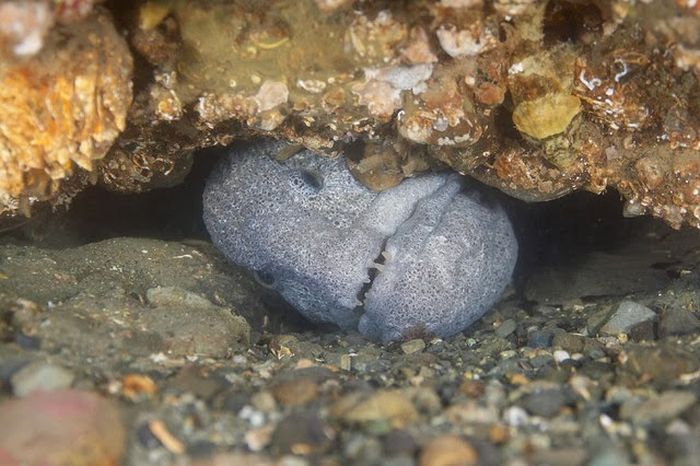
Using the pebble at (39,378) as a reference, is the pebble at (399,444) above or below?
below

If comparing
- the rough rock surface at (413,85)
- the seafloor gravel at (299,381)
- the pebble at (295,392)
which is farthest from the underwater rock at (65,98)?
the pebble at (295,392)

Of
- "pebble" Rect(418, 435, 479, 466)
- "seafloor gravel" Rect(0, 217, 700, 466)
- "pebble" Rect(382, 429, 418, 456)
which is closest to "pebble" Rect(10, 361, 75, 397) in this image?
"seafloor gravel" Rect(0, 217, 700, 466)

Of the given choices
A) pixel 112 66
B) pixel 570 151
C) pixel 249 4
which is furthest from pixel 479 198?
pixel 112 66

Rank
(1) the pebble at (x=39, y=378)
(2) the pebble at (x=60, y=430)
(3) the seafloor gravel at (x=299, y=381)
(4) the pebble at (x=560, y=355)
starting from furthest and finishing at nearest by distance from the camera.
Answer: (4) the pebble at (x=560, y=355) < (1) the pebble at (x=39, y=378) < (3) the seafloor gravel at (x=299, y=381) < (2) the pebble at (x=60, y=430)

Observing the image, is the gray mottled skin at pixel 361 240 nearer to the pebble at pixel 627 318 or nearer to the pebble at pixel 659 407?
the pebble at pixel 627 318

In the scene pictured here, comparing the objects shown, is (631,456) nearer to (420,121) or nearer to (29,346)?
(420,121)

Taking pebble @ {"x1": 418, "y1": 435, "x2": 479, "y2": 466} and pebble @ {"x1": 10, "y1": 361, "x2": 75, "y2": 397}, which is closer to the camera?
pebble @ {"x1": 418, "y1": 435, "x2": 479, "y2": 466}

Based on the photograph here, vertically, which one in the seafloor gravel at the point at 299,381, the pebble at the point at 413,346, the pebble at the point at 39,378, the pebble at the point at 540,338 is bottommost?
the pebble at the point at 413,346

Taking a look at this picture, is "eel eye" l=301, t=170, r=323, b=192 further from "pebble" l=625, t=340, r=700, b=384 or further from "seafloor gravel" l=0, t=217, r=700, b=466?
"pebble" l=625, t=340, r=700, b=384
